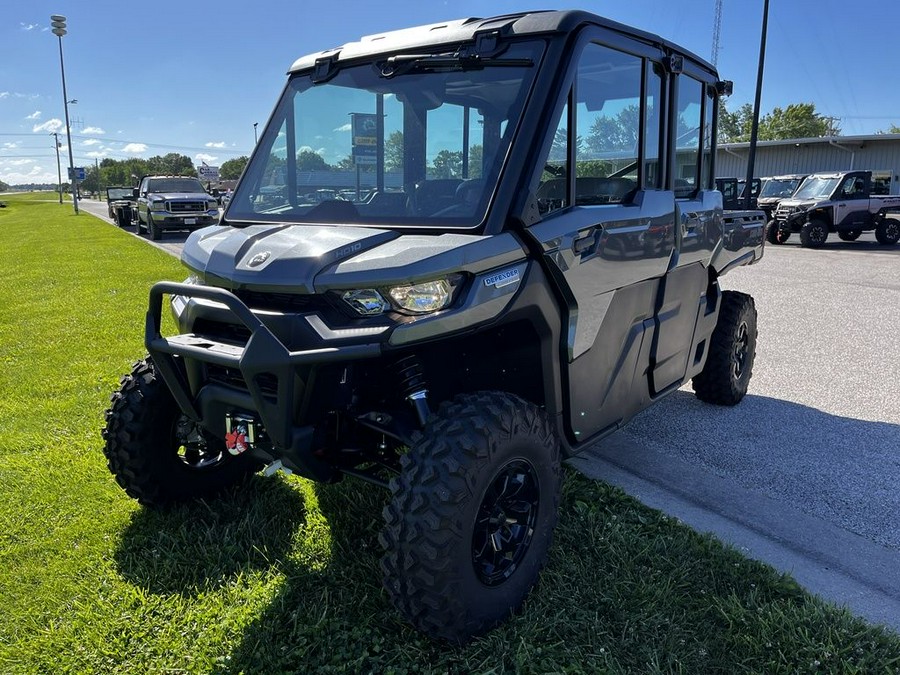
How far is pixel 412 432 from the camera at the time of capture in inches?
103

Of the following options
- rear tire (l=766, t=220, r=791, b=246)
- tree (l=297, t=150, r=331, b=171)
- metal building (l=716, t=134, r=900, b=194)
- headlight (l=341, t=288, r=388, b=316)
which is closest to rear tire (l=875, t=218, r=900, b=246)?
rear tire (l=766, t=220, r=791, b=246)

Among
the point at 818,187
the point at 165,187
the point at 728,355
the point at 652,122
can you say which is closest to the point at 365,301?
the point at 652,122

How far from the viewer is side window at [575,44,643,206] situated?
2.98m

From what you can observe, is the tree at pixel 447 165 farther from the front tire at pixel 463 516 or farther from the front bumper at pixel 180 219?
the front bumper at pixel 180 219

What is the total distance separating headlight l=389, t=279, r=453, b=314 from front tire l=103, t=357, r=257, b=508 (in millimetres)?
1407

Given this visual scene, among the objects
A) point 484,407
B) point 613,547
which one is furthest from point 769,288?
point 484,407

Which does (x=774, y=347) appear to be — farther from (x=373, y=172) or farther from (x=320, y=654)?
(x=320, y=654)

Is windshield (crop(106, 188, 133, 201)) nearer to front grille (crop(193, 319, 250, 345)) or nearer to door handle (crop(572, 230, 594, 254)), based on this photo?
front grille (crop(193, 319, 250, 345))

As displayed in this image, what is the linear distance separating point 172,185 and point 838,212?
65.8ft

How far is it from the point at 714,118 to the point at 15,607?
4501 millimetres

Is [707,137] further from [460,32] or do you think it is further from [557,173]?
[460,32]

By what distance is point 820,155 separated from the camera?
133 ft

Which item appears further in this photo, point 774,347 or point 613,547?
point 774,347

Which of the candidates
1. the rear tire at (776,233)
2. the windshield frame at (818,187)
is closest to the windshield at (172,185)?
the rear tire at (776,233)
